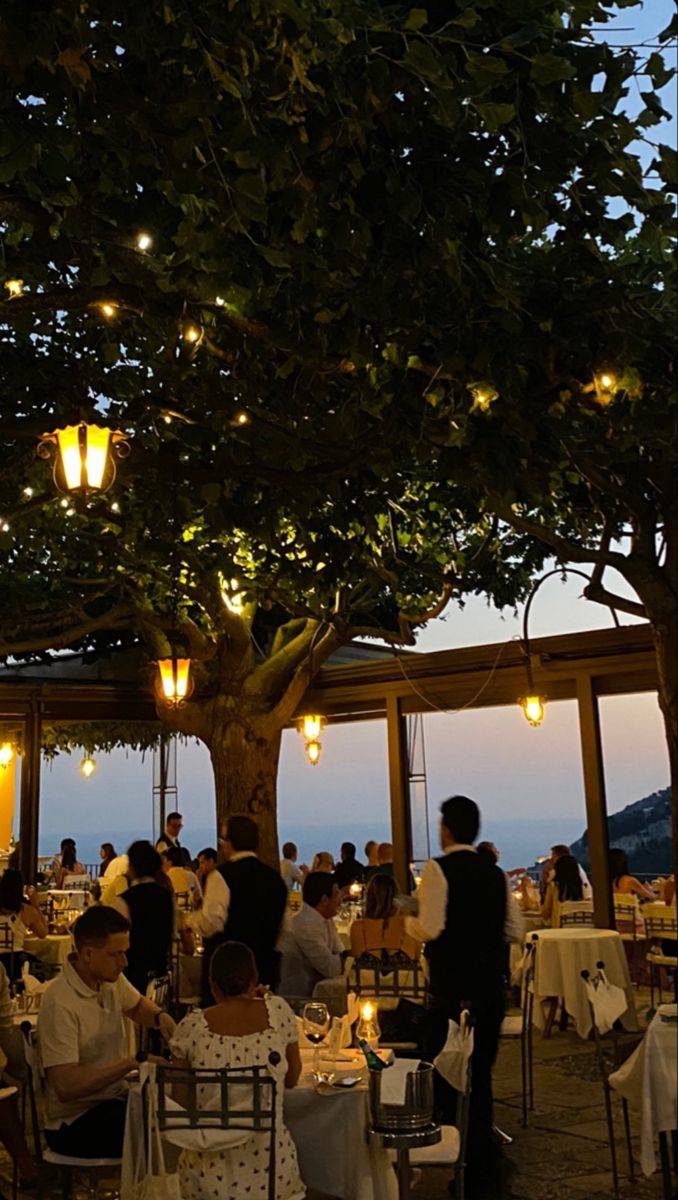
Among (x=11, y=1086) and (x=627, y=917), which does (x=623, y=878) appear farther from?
(x=11, y=1086)

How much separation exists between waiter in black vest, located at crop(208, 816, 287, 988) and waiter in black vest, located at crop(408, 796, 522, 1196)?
1.36m

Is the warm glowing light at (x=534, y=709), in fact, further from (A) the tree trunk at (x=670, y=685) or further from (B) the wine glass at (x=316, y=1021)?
(A) the tree trunk at (x=670, y=685)

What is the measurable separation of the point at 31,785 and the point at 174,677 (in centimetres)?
537

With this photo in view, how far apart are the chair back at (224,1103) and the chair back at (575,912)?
8.05 metres

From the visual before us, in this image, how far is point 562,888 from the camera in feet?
40.2

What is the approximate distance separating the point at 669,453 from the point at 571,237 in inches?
44.2

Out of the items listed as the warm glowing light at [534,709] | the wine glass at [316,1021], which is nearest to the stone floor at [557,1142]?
the wine glass at [316,1021]

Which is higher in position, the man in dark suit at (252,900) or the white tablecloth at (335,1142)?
the man in dark suit at (252,900)

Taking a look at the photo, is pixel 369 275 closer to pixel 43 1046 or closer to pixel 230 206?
pixel 230 206

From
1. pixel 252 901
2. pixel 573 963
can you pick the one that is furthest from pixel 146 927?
pixel 573 963

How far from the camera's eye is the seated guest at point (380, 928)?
8.27m

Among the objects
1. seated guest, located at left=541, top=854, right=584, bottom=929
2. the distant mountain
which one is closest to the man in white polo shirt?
seated guest, located at left=541, top=854, right=584, bottom=929

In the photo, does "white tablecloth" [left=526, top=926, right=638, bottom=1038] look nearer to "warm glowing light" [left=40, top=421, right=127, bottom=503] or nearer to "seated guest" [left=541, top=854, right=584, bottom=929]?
"seated guest" [left=541, top=854, right=584, bottom=929]

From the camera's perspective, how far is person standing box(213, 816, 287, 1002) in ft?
22.2
